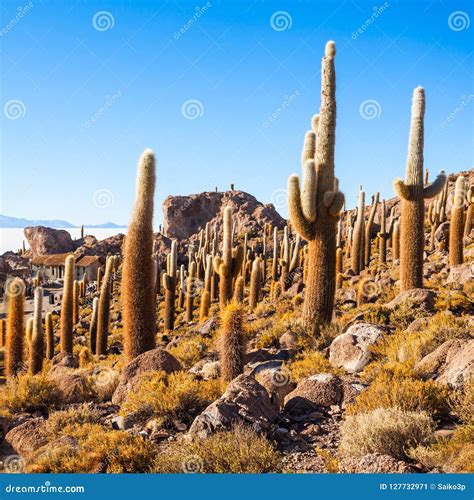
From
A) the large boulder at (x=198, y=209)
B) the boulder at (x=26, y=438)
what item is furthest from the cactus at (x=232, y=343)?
the large boulder at (x=198, y=209)

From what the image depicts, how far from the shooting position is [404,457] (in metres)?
5.98

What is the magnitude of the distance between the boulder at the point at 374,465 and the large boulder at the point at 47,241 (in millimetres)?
75793

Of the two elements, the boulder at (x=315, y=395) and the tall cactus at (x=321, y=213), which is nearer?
the boulder at (x=315, y=395)

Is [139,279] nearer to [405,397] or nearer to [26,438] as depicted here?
[26,438]

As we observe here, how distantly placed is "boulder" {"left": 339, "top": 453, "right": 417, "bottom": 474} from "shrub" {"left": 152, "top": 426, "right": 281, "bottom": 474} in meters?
0.81

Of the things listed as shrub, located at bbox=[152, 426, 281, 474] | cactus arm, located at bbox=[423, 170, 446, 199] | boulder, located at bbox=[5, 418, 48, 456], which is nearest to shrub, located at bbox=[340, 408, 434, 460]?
shrub, located at bbox=[152, 426, 281, 474]

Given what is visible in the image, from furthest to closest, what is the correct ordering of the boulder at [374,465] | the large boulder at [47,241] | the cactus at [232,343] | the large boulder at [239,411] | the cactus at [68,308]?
the large boulder at [47,241]
the cactus at [68,308]
the cactus at [232,343]
the large boulder at [239,411]
the boulder at [374,465]

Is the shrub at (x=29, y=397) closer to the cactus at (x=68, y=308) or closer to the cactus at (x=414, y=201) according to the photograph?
the cactus at (x=68, y=308)

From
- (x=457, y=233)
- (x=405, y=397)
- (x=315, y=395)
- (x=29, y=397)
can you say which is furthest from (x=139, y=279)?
(x=457, y=233)

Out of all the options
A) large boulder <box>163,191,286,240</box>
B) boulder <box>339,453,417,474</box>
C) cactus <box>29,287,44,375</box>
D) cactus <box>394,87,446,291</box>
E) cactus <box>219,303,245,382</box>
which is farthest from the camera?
large boulder <box>163,191,286,240</box>

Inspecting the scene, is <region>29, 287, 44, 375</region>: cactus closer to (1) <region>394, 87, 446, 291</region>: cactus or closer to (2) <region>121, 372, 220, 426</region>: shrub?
(2) <region>121, 372, 220, 426</region>: shrub

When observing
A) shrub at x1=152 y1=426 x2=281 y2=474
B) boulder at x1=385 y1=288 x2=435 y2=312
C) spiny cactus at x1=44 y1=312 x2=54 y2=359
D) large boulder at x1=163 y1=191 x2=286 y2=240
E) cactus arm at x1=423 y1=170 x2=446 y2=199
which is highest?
large boulder at x1=163 y1=191 x2=286 y2=240

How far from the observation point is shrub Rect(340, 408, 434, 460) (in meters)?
5.98

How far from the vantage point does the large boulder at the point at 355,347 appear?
10.0 meters
